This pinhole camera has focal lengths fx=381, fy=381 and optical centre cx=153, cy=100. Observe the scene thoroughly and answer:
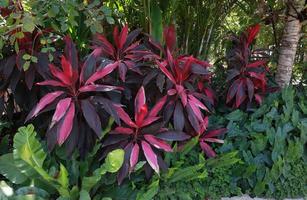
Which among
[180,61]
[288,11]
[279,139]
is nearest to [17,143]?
[180,61]

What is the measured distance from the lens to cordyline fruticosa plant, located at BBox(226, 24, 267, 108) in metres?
3.46

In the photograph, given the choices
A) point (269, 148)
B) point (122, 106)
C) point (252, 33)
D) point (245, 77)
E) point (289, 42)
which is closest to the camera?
point (122, 106)

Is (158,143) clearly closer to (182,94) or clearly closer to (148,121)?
(148,121)

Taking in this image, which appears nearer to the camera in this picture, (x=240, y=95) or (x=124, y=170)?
(x=124, y=170)

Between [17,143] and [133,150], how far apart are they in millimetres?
758

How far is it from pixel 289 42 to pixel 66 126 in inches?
104

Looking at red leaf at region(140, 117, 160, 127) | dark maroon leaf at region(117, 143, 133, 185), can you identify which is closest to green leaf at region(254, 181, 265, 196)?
red leaf at region(140, 117, 160, 127)

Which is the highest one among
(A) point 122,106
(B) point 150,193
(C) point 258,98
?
(A) point 122,106

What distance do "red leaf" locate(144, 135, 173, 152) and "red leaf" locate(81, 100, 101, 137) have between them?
378 mm

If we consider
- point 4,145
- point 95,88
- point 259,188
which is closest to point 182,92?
point 95,88

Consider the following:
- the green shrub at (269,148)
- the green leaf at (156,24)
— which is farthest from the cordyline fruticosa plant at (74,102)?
the green shrub at (269,148)

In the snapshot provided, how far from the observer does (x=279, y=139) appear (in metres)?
3.18

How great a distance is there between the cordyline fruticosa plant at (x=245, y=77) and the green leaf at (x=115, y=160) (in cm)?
148

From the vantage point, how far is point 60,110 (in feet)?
7.93
